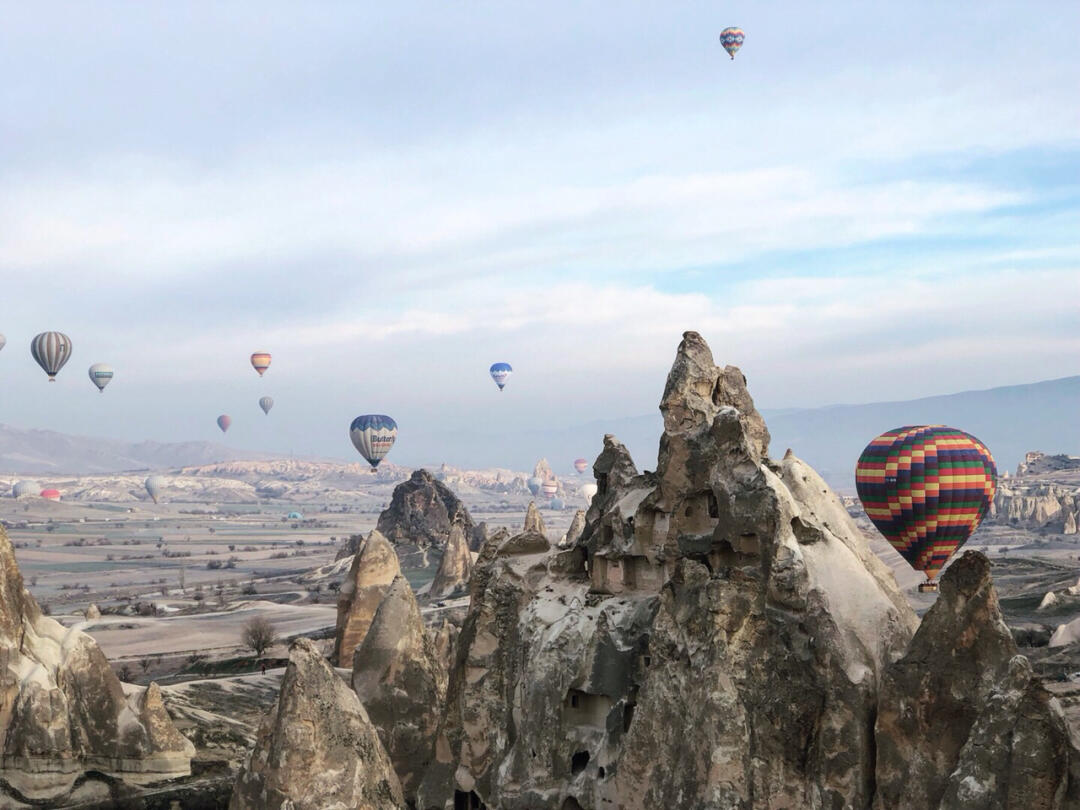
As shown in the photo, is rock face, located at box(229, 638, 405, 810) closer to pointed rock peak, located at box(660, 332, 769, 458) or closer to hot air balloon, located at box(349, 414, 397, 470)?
pointed rock peak, located at box(660, 332, 769, 458)

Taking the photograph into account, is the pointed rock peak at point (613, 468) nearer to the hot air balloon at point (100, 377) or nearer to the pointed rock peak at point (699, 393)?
the pointed rock peak at point (699, 393)

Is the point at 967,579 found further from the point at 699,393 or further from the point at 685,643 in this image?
the point at 699,393

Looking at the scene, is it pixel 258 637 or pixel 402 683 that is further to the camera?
pixel 258 637

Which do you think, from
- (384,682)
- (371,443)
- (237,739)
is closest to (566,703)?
(384,682)

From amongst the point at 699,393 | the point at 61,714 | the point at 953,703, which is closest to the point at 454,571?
the point at 61,714

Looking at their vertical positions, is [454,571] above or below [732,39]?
below
